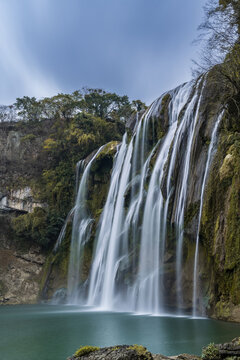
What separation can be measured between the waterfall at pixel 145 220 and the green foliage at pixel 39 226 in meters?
A: 2.46

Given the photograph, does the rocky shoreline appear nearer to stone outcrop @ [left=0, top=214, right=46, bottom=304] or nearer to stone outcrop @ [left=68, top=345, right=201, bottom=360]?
stone outcrop @ [left=68, top=345, right=201, bottom=360]

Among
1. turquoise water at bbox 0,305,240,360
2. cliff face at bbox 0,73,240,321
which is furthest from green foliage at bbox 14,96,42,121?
turquoise water at bbox 0,305,240,360

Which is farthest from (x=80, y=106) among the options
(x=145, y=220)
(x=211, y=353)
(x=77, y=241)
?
(x=211, y=353)

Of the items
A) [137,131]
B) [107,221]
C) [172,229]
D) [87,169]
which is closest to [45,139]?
[87,169]

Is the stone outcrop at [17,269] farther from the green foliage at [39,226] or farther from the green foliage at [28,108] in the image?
the green foliage at [28,108]

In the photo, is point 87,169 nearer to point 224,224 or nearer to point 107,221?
point 107,221

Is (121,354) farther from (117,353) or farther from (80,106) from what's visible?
(80,106)

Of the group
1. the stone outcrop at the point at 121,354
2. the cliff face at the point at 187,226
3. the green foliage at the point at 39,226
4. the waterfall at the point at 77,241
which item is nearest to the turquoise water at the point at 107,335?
the cliff face at the point at 187,226

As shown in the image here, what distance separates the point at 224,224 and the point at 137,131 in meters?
12.4

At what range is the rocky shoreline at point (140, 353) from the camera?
149 inches

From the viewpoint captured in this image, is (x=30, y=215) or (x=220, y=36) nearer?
(x=220, y=36)

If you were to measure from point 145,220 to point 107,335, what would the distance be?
7.77 metres

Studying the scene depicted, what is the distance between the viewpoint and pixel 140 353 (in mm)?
3779

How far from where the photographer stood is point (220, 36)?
1255 cm
